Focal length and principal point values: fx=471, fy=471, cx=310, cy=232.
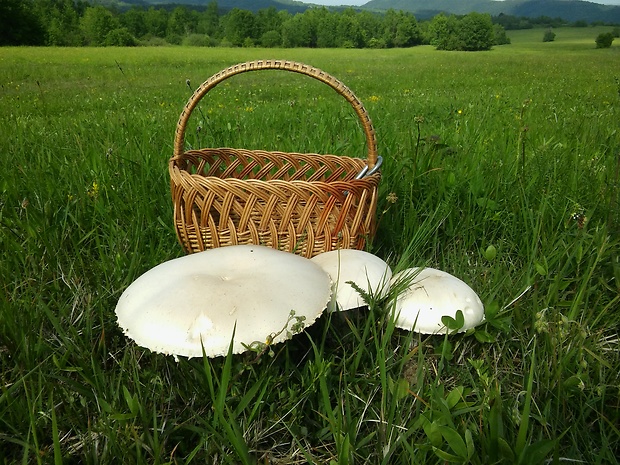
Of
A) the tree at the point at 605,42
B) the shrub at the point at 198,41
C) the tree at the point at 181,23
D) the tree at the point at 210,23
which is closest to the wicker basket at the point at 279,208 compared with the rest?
the tree at the point at 605,42

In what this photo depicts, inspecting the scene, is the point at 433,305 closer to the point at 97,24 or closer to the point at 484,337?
the point at 484,337

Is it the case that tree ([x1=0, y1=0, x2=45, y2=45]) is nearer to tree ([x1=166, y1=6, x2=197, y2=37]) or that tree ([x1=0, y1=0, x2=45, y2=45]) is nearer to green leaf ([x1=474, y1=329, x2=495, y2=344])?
tree ([x1=166, y1=6, x2=197, y2=37])

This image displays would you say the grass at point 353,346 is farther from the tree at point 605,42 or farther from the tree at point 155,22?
the tree at point 155,22

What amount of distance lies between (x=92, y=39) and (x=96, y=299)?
62.0 meters

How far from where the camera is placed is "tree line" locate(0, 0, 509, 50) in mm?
45213

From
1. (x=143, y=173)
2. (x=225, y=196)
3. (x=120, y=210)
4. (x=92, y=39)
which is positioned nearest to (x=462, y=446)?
(x=225, y=196)

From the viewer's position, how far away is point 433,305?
1370 millimetres

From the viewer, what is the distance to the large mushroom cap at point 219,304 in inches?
45.0

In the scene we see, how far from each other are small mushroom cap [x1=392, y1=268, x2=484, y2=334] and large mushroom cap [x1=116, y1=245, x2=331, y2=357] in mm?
244

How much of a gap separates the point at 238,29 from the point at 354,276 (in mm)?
76344

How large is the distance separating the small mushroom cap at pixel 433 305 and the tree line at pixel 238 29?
50922 mm

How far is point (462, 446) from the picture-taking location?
0.89m

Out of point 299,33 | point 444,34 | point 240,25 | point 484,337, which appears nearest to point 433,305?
point 484,337

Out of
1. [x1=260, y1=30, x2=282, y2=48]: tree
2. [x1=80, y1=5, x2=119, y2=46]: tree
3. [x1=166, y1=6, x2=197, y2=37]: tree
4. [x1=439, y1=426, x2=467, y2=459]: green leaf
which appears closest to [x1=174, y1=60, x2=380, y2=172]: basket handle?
[x1=439, y1=426, x2=467, y2=459]: green leaf
